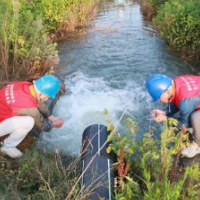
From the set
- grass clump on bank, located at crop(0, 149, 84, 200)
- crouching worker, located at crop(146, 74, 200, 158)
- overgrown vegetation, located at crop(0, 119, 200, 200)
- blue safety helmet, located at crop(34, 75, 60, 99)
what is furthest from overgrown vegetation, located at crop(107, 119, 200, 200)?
blue safety helmet, located at crop(34, 75, 60, 99)

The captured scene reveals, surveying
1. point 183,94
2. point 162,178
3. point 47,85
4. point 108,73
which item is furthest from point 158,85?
point 108,73

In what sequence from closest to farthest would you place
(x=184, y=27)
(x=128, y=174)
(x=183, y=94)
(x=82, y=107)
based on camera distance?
(x=128, y=174) → (x=183, y=94) → (x=82, y=107) → (x=184, y=27)

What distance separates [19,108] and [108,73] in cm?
403

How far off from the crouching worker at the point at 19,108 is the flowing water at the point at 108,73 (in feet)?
2.56

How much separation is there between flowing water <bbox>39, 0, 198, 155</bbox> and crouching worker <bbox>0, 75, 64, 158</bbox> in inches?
30.7

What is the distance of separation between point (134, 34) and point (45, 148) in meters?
7.09

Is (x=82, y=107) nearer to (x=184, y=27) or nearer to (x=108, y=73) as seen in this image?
(x=108, y=73)

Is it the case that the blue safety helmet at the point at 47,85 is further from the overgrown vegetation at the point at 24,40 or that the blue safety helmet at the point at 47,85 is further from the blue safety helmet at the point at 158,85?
the overgrown vegetation at the point at 24,40

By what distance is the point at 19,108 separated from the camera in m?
3.63

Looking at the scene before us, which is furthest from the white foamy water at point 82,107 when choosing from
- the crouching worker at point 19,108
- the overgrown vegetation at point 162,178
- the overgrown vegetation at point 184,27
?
the overgrown vegetation at point 184,27

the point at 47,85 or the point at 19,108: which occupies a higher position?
the point at 47,85

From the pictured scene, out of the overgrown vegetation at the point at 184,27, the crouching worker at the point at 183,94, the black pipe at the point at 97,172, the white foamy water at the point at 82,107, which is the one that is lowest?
the white foamy water at the point at 82,107

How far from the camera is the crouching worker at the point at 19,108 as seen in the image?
3645 mm

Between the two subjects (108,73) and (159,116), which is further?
(108,73)
